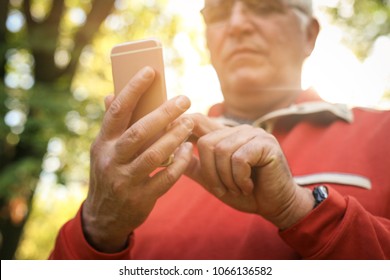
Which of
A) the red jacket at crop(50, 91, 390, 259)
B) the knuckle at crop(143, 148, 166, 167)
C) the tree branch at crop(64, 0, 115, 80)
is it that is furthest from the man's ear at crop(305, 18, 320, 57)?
the tree branch at crop(64, 0, 115, 80)

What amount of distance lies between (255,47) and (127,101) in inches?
15.3

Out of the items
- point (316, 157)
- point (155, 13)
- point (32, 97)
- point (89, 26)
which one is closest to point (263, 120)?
point (316, 157)

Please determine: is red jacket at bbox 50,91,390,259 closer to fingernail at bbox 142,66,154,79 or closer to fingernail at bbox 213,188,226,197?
fingernail at bbox 213,188,226,197

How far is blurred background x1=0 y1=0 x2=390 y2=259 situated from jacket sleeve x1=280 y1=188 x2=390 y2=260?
0.32 meters

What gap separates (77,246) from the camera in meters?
0.70

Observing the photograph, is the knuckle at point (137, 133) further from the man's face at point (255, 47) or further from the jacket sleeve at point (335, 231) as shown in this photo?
the man's face at point (255, 47)

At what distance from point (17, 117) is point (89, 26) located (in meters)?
0.43

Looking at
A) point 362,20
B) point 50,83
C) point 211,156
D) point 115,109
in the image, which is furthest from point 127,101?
point 50,83

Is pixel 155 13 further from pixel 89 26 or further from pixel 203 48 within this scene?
pixel 203 48

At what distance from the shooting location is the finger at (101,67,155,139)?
57 cm

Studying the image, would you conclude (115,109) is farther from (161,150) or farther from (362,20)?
(362,20)

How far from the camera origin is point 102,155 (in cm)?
60

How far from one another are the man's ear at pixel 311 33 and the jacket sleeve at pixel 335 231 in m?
0.42

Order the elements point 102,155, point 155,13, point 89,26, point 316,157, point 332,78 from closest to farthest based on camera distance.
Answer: point 102,155, point 316,157, point 332,78, point 155,13, point 89,26
